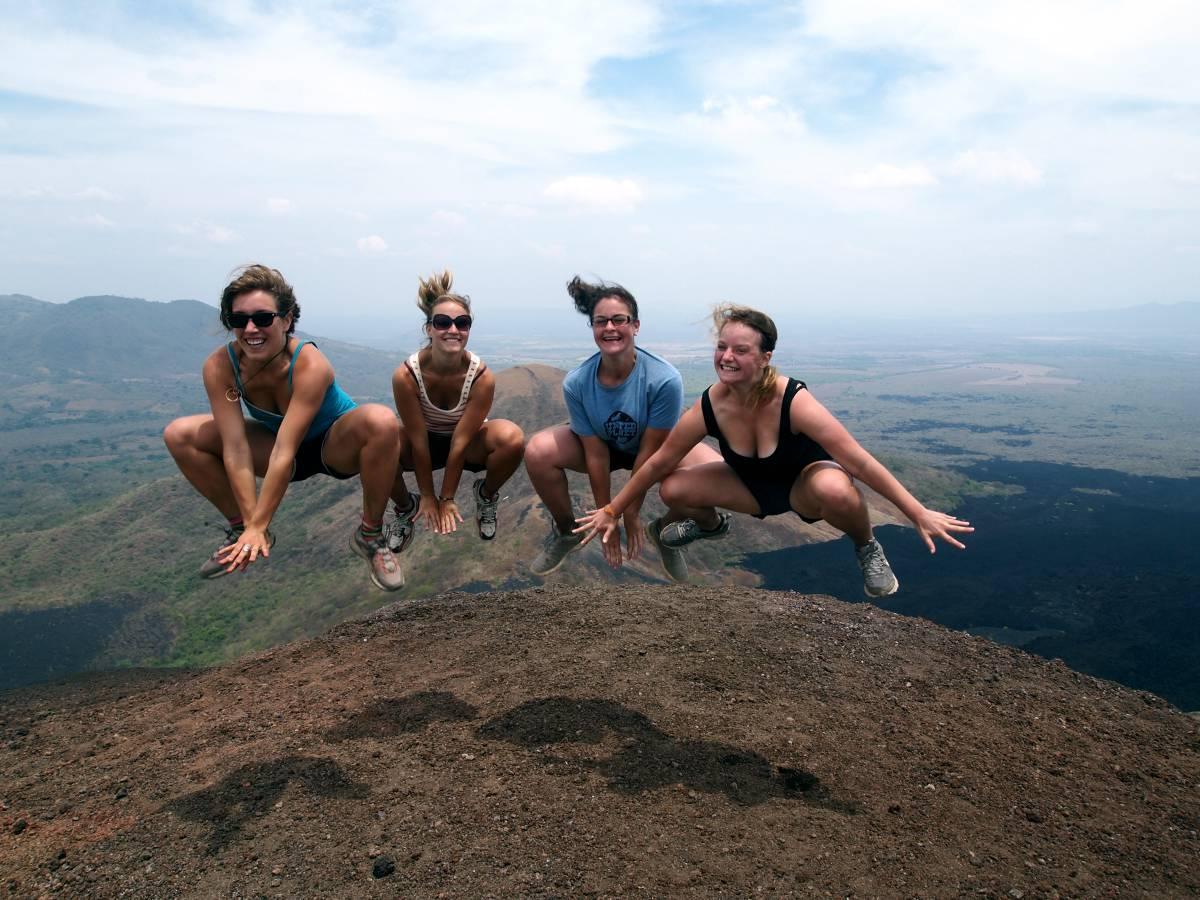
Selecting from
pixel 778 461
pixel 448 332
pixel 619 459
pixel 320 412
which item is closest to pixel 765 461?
pixel 778 461

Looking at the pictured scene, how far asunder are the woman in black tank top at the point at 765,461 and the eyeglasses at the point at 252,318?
2421mm

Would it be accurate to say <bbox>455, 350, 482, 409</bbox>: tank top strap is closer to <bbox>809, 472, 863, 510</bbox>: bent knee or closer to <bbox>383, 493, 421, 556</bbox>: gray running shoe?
<bbox>383, 493, 421, 556</bbox>: gray running shoe

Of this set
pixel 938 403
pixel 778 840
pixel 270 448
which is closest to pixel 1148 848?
pixel 778 840

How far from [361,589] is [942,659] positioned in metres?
33.9

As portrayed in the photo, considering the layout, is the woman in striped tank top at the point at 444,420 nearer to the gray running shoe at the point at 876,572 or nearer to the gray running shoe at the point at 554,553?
the gray running shoe at the point at 554,553

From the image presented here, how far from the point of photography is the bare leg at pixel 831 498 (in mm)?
5102

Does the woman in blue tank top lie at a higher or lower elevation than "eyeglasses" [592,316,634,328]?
lower

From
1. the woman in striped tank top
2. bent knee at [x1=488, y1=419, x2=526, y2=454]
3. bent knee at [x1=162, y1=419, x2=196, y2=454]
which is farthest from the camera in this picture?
bent knee at [x1=488, y1=419, x2=526, y2=454]

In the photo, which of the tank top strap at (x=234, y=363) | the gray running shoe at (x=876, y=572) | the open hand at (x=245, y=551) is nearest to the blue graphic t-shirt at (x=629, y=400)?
the gray running shoe at (x=876, y=572)

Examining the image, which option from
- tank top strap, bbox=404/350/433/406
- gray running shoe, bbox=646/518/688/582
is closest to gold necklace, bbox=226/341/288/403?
tank top strap, bbox=404/350/433/406

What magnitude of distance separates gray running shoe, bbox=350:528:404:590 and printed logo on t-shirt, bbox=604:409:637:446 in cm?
192

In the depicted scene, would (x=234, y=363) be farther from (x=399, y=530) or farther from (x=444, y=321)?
(x=399, y=530)

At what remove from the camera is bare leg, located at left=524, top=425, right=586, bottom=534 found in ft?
20.2

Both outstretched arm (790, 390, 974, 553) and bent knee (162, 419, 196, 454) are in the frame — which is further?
bent knee (162, 419, 196, 454)
